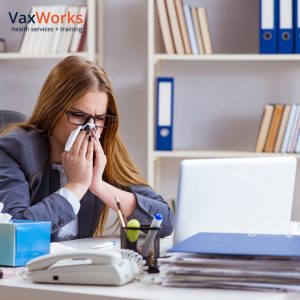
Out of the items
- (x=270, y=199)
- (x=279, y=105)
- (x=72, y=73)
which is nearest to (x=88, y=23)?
Result: (x=279, y=105)

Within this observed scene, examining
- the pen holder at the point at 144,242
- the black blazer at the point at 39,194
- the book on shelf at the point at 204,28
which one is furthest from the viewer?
the book on shelf at the point at 204,28

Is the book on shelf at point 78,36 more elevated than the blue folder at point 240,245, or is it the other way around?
the book on shelf at point 78,36

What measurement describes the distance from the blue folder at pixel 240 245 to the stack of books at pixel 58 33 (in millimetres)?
2122

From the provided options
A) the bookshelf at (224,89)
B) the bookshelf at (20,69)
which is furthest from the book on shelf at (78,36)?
the bookshelf at (224,89)

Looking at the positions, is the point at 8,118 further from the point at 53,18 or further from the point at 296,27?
the point at 296,27

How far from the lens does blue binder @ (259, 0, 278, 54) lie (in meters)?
3.19

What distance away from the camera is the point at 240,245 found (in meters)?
1.35

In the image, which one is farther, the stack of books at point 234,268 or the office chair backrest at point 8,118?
the office chair backrest at point 8,118

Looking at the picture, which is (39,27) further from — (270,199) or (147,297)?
(147,297)

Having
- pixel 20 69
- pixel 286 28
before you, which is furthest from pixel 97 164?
pixel 20 69

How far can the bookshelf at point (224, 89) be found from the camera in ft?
11.4

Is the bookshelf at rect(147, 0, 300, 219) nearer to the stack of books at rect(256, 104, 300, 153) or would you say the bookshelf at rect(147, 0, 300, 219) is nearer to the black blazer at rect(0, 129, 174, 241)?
the stack of books at rect(256, 104, 300, 153)

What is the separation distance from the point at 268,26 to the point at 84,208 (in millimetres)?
1467

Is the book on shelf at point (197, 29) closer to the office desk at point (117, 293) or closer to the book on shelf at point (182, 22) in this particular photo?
the book on shelf at point (182, 22)
